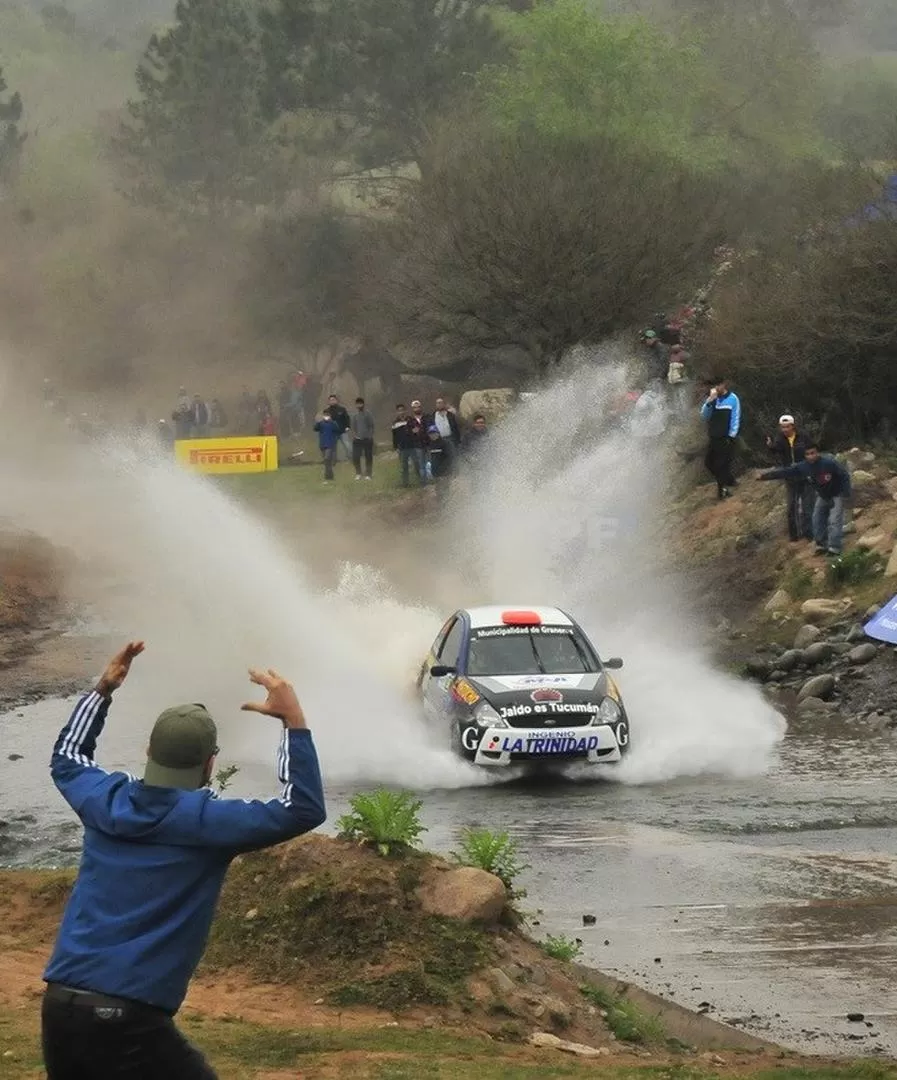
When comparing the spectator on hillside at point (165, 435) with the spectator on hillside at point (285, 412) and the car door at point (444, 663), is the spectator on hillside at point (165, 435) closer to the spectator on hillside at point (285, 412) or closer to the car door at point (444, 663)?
the spectator on hillside at point (285, 412)

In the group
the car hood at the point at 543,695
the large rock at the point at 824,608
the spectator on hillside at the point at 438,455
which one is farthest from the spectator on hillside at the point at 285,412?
the car hood at the point at 543,695

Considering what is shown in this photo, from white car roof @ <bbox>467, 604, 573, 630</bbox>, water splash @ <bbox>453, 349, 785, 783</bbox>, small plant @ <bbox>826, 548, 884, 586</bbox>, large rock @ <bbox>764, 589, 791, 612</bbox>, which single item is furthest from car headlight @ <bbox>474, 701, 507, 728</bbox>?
large rock @ <bbox>764, 589, 791, 612</bbox>

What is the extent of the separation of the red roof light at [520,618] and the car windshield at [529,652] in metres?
0.07

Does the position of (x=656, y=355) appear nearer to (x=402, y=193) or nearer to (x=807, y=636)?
(x=807, y=636)

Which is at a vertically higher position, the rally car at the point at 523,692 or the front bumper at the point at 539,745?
the rally car at the point at 523,692

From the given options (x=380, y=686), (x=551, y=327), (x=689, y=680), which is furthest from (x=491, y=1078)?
(x=551, y=327)

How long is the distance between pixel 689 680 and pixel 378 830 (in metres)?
13.9

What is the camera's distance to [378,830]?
1173cm

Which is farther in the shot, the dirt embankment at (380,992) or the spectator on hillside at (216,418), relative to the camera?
the spectator on hillside at (216,418)

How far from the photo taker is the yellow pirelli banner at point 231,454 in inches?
2098

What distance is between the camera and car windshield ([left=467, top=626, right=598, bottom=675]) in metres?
20.4

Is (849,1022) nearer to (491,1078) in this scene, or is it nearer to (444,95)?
Result: (491,1078)

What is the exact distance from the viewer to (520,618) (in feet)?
69.6

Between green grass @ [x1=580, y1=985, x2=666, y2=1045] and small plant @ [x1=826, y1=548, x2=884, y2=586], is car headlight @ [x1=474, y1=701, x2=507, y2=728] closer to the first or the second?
green grass @ [x1=580, y1=985, x2=666, y2=1045]
